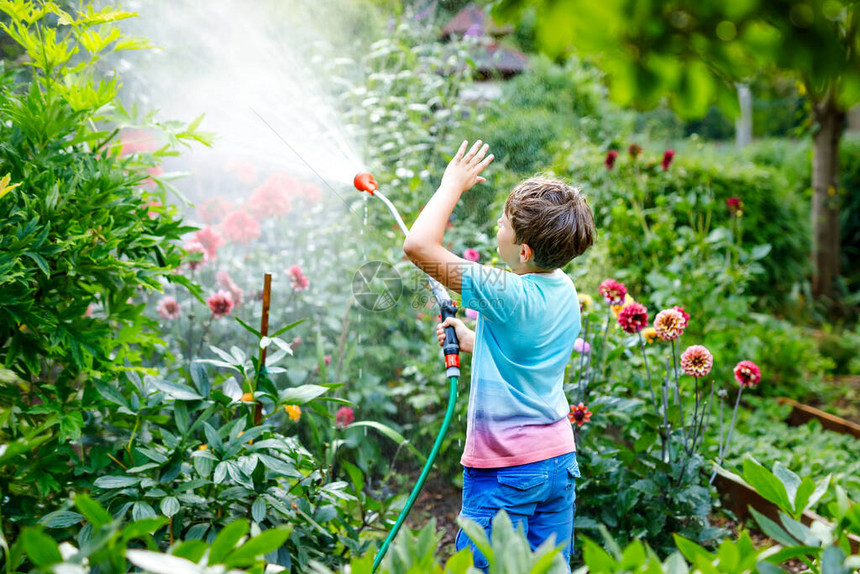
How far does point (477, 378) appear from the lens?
5.38 feet

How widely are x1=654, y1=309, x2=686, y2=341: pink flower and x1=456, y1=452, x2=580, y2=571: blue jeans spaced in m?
0.51

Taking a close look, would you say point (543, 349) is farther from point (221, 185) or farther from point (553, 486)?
point (221, 185)

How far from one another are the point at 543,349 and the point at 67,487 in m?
1.21

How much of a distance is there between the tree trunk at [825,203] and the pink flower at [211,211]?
504 cm

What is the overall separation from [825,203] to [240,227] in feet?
17.0

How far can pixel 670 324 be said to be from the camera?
1.96 meters

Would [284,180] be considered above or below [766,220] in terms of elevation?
above

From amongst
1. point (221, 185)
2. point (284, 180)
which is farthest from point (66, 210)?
point (221, 185)

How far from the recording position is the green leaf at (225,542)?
87 centimetres

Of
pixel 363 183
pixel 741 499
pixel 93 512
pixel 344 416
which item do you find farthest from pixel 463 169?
pixel 741 499

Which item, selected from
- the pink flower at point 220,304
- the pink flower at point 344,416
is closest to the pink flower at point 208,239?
the pink flower at point 220,304

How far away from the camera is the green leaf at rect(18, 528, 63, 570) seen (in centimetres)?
82

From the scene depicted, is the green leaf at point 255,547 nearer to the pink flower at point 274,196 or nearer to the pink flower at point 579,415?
the pink flower at point 579,415

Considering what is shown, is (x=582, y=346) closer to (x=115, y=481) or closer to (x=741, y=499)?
(x=741, y=499)
